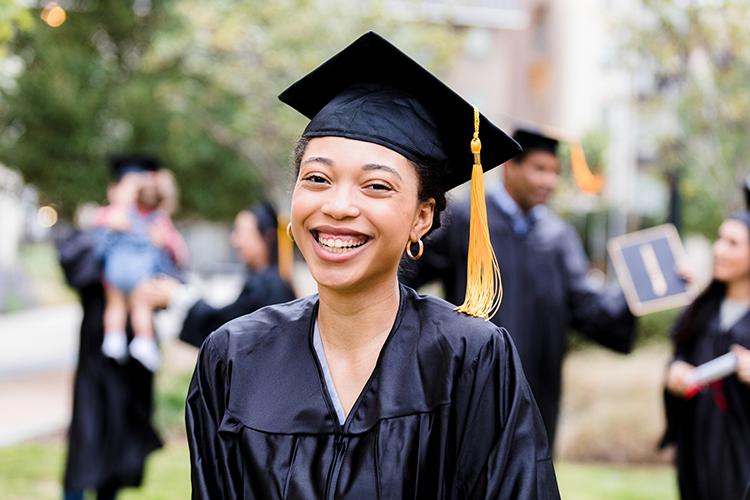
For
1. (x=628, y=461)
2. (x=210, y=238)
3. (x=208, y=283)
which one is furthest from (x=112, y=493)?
(x=210, y=238)

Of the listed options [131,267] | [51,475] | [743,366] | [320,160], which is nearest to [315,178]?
[320,160]

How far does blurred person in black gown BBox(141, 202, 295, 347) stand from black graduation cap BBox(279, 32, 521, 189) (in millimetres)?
2676

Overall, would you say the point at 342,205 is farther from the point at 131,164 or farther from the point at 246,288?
the point at 131,164

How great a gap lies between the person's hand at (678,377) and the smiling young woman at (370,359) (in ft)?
7.38

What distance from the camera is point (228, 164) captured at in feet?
40.8

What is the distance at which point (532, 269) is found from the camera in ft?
13.6

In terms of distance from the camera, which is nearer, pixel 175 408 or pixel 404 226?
pixel 404 226

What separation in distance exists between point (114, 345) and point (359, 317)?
3072mm

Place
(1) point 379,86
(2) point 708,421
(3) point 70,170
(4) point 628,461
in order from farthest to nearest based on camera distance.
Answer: (3) point 70,170 < (4) point 628,461 < (2) point 708,421 < (1) point 379,86

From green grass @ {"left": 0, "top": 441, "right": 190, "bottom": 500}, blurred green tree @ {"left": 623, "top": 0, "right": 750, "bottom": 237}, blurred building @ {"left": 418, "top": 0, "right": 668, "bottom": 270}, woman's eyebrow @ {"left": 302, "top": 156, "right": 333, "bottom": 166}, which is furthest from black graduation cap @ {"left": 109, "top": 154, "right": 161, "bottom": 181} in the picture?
blurred building @ {"left": 418, "top": 0, "right": 668, "bottom": 270}

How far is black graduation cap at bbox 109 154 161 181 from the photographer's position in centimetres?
493

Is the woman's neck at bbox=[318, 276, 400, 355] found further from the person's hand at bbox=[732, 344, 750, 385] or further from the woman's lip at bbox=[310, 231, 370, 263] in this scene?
the person's hand at bbox=[732, 344, 750, 385]

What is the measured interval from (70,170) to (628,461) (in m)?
6.63

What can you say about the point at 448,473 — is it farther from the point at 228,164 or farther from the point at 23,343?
the point at 23,343
